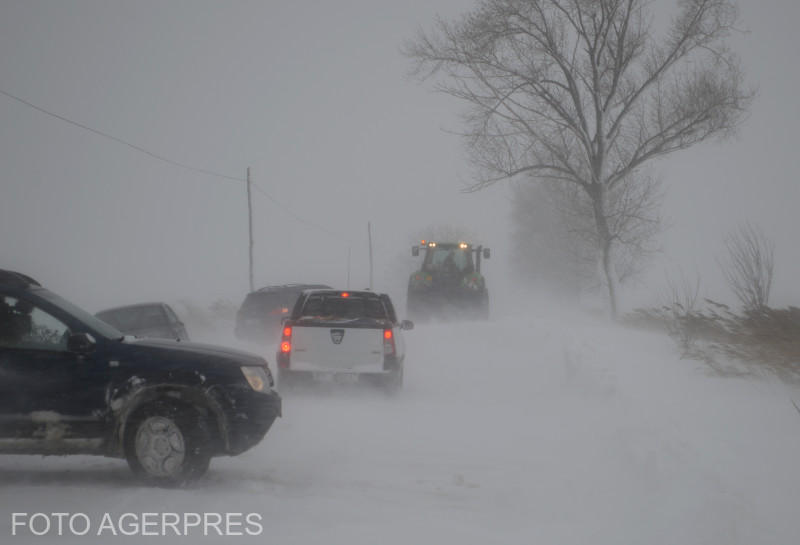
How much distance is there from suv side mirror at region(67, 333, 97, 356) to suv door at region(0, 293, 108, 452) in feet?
0.21

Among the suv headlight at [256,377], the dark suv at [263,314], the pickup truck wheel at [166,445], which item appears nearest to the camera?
the pickup truck wheel at [166,445]

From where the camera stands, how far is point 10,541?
15.5 ft

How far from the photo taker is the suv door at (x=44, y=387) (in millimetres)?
5895

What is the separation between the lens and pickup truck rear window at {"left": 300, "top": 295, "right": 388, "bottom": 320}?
1170 cm

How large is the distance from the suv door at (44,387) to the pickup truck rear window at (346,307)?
5.68m

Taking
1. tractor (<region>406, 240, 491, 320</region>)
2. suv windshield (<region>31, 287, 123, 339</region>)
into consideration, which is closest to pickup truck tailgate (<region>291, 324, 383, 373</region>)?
suv windshield (<region>31, 287, 123, 339</region>)

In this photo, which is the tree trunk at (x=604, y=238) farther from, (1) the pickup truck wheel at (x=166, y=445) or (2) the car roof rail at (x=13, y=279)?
(2) the car roof rail at (x=13, y=279)

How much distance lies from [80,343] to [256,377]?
1.49m

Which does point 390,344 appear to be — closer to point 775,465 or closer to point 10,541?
point 775,465

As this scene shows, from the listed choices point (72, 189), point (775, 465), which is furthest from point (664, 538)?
point (72, 189)

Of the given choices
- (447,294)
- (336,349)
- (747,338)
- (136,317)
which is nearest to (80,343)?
(336,349)

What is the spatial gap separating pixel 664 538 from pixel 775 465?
1.83 meters

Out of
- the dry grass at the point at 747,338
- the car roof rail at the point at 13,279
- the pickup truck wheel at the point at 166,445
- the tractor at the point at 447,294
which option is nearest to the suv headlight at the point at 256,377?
the pickup truck wheel at the point at 166,445

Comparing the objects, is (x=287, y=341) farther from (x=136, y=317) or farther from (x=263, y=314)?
(x=263, y=314)
